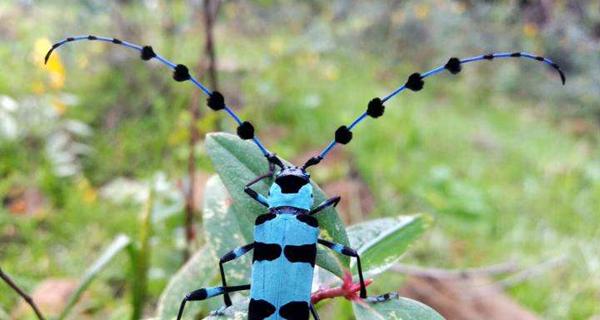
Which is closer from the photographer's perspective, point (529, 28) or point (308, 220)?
Result: point (308, 220)

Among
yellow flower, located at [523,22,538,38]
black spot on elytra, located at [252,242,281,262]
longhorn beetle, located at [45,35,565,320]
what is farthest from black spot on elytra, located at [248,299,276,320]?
yellow flower, located at [523,22,538,38]

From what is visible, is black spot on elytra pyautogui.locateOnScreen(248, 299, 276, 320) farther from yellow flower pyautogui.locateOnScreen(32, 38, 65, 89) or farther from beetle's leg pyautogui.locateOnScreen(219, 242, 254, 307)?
yellow flower pyautogui.locateOnScreen(32, 38, 65, 89)

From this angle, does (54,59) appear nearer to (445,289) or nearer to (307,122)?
(307,122)

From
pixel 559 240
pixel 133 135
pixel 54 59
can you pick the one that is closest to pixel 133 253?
pixel 54 59

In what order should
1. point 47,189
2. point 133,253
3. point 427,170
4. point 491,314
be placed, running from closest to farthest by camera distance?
1. point 133,253
2. point 491,314
3. point 47,189
4. point 427,170

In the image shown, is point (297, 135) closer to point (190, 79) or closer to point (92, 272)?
point (92, 272)

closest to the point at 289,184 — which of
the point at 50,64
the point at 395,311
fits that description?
the point at 395,311
